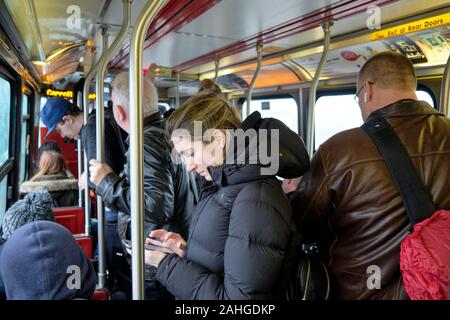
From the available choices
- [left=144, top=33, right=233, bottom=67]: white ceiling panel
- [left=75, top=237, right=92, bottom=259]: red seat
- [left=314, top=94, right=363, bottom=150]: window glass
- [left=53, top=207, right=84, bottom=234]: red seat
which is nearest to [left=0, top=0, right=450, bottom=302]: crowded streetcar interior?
[left=75, top=237, right=92, bottom=259]: red seat

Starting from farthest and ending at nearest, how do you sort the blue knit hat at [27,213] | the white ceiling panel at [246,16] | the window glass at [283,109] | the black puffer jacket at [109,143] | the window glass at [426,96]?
the window glass at [283,109]
the window glass at [426,96]
the black puffer jacket at [109,143]
the white ceiling panel at [246,16]
the blue knit hat at [27,213]

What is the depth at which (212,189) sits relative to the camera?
136 centimetres

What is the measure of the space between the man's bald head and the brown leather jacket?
0.10 metres

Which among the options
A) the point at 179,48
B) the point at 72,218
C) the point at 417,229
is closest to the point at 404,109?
the point at 417,229

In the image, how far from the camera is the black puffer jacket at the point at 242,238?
1.09 meters

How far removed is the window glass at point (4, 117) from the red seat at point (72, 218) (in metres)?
0.98

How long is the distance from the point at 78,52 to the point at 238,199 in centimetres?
347

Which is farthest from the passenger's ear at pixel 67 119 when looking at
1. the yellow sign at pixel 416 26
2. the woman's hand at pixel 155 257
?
the yellow sign at pixel 416 26

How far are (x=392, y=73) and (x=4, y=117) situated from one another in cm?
409

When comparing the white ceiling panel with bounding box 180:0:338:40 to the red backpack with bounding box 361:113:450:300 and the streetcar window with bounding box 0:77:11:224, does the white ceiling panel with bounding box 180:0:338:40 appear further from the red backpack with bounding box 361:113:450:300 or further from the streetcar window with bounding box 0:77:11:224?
the streetcar window with bounding box 0:77:11:224

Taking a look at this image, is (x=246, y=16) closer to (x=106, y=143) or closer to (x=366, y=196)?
(x=106, y=143)

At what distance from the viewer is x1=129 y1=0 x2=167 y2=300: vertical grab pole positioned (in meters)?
1.04

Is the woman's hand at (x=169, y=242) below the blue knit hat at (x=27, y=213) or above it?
below

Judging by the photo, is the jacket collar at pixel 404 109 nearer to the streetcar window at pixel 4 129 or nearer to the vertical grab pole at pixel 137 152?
the vertical grab pole at pixel 137 152
